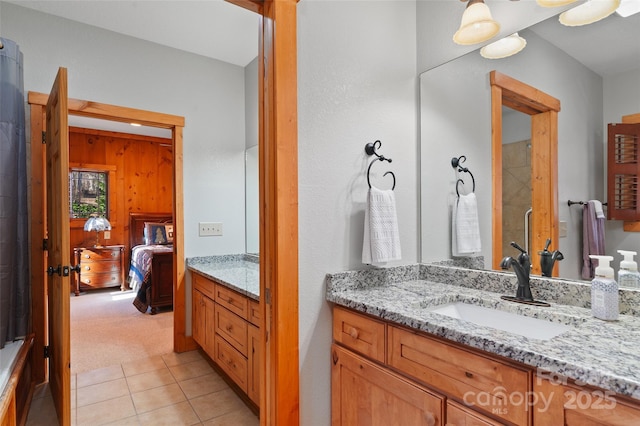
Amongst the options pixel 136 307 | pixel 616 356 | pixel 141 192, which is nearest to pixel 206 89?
pixel 136 307

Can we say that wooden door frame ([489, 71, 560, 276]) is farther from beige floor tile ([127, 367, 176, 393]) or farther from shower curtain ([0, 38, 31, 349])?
shower curtain ([0, 38, 31, 349])

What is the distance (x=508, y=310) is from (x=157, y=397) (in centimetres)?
225

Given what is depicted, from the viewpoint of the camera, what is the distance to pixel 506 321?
1.30 meters

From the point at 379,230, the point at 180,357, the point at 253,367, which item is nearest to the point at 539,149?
the point at 379,230

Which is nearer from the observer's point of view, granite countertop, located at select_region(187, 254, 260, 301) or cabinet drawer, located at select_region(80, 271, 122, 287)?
granite countertop, located at select_region(187, 254, 260, 301)

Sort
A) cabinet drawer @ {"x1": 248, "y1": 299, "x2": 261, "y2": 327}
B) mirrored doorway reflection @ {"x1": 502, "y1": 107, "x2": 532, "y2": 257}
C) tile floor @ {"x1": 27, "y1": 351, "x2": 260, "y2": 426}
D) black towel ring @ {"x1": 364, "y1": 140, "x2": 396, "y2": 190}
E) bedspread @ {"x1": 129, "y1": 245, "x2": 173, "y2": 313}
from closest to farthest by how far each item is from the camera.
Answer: mirrored doorway reflection @ {"x1": 502, "y1": 107, "x2": 532, "y2": 257}
black towel ring @ {"x1": 364, "y1": 140, "x2": 396, "y2": 190}
cabinet drawer @ {"x1": 248, "y1": 299, "x2": 261, "y2": 327}
tile floor @ {"x1": 27, "y1": 351, "x2": 260, "y2": 426}
bedspread @ {"x1": 129, "y1": 245, "x2": 173, "y2": 313}

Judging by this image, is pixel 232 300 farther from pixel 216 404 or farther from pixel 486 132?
pixel 486 132

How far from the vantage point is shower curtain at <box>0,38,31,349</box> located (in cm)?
197

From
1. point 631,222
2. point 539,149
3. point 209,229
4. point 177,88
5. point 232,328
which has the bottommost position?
point 232,328

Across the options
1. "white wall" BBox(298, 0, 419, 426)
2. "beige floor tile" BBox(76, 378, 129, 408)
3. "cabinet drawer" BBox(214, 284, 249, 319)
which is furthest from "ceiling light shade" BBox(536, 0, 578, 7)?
"beige floor tile" BBox(76, 378, 129, 408)

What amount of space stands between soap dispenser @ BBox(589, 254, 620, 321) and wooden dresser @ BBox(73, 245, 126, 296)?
6111 mm

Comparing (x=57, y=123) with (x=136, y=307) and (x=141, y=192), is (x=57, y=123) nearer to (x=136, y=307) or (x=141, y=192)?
(x=136, y=307)

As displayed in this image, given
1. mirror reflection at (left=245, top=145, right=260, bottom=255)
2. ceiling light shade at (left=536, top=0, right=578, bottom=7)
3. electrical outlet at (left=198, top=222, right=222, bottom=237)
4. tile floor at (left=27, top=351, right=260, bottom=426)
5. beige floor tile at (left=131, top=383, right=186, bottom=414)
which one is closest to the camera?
ceiling light shade at (left=536, top=0, right=578, bottom=7)

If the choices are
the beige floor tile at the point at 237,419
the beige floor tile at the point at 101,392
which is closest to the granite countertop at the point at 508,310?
the beige floor tile at the point at 237,419
